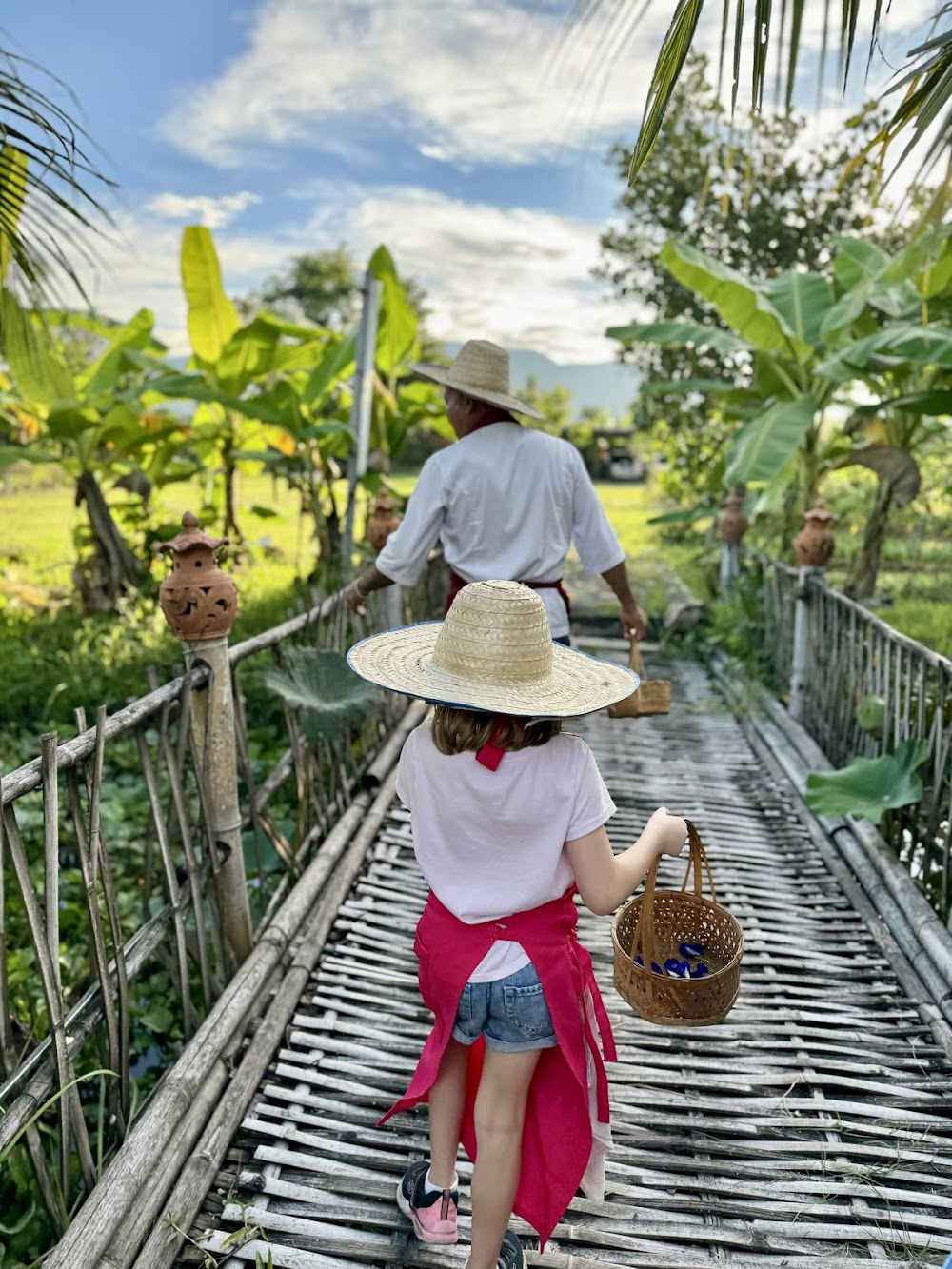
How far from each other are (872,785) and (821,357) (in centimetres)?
339

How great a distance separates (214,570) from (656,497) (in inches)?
643

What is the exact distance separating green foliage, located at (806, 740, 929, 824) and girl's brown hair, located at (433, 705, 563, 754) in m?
1.86

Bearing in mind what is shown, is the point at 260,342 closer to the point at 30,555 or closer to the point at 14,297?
the point at 14,297

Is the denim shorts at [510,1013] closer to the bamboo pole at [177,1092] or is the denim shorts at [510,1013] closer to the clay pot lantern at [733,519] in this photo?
the bamboo pole at [177,1092]

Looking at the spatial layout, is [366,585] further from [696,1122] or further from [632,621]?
[696,1122]

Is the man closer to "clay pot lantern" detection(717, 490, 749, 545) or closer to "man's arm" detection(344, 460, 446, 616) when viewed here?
"man's arm" detection(344, 460, 446, 616)

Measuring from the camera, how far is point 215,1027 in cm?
222

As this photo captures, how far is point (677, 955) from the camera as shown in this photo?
215cm

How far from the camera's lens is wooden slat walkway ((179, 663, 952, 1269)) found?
1819 millimetres

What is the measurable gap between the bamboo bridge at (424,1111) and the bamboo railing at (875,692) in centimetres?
7

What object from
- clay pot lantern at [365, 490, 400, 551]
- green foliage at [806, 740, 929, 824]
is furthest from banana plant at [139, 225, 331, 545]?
green foliage at [806, 740, 929, 824]

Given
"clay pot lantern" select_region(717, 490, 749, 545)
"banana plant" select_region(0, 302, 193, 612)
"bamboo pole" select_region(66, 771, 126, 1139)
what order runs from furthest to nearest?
"clay pot lantern" select_region(717, 490, 749, 545) < "banana plant" select_region(0, 302, 193, 612) < "bamboo pole" select_region(66, 771, 126, 1139)

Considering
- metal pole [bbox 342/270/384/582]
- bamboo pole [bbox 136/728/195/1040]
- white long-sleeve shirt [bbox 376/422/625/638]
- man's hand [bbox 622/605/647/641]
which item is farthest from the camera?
metal pole [bbox 342/270/384/582]

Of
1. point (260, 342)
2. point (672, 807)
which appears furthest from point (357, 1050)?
point (260, 342)
